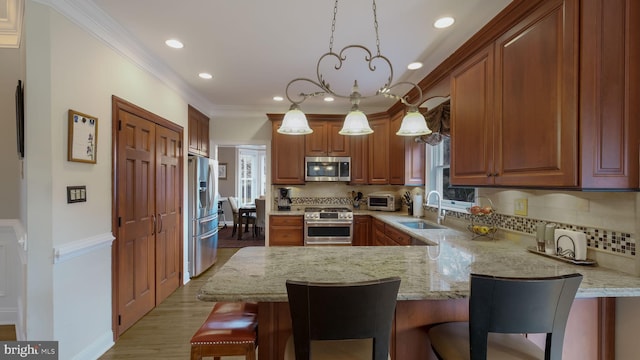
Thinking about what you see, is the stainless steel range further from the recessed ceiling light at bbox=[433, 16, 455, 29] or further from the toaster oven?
the recessed ceiling light at bbox=[433, 16, 455, 29]

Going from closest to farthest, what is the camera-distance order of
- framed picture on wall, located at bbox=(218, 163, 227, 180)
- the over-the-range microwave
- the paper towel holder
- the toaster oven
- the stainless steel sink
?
the paper towel holder
the stainless steel sink
the toaster oven
the over-the-range microwave
framed picture on wall, located at bbox=(218, 163, 227, 180)

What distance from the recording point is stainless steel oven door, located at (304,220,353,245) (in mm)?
3955

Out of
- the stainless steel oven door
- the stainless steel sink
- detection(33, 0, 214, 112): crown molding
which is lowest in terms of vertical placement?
the stainless steel oven door

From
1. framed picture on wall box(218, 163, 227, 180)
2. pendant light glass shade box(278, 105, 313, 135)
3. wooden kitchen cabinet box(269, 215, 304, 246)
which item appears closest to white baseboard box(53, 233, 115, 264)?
A: pendant light glass shade box(278, 105, 313, 135)

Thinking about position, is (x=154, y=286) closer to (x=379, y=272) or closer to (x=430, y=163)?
(x=379, y=272)

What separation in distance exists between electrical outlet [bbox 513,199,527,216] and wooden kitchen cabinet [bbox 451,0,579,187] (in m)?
0.38

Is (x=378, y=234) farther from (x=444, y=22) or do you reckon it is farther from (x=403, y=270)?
(x=444, y=22)

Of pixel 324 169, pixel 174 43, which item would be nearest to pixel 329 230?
pixel 324 169

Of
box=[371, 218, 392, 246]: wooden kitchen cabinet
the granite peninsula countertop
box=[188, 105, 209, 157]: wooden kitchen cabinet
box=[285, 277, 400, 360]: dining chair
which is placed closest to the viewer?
box=[285, 277, 400, 360]: dining chair

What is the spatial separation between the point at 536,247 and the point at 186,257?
12.6 ft

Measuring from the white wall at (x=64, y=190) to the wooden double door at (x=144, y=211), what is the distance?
0.13 metres

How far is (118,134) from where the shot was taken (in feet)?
7.72

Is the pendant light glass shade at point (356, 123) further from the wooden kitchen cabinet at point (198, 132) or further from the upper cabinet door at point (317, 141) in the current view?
the wooden kitchen cabinet at point (198, 132)

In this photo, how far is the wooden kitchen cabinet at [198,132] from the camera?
152 inches
